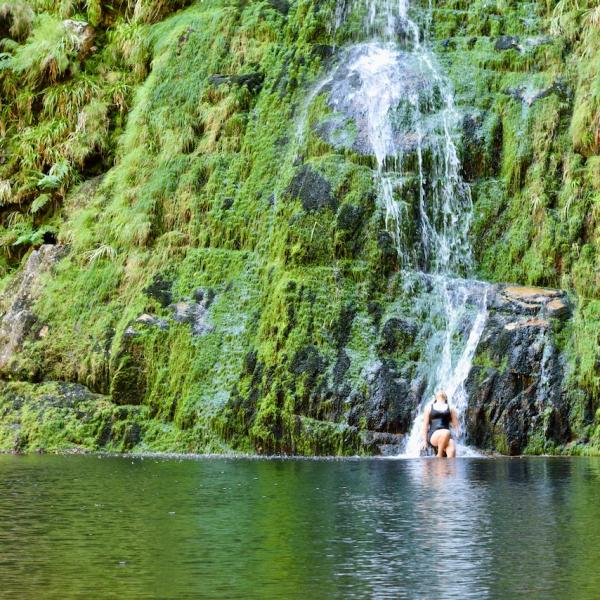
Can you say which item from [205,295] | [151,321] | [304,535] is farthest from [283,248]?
[304,535]

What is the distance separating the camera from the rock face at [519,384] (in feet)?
49.2

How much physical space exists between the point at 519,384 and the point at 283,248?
463 centimetres

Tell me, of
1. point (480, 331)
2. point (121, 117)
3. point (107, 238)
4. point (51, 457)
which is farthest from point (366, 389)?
point (121, 117)

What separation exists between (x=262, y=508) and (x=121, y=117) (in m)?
15.8

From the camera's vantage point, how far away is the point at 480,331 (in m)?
15.9

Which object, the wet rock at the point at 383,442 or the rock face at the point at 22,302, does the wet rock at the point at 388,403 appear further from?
the rock face at the point at 22,302

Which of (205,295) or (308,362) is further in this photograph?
(205,295)

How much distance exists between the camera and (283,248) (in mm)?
17625

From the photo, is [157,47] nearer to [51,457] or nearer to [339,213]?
[339,213]

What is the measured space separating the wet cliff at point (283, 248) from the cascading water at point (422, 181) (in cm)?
10

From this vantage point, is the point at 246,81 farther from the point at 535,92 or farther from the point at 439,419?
the point at 439,419

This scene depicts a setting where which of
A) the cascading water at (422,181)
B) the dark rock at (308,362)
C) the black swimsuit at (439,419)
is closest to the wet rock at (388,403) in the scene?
the cascading water at (422,181)

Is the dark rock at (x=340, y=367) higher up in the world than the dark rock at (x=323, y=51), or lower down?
lower down

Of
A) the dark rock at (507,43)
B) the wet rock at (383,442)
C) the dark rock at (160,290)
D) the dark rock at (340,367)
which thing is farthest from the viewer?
the dark rock at (507,43)
